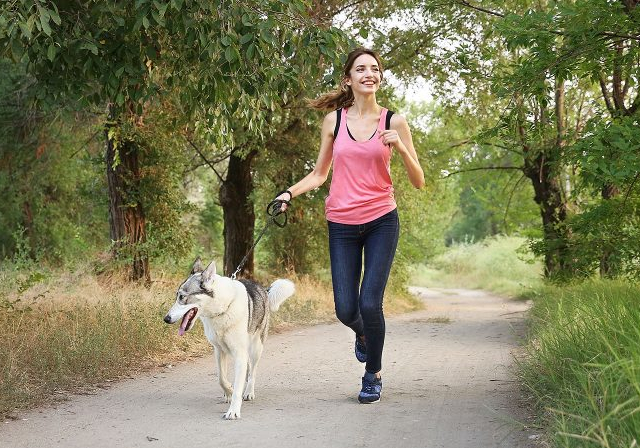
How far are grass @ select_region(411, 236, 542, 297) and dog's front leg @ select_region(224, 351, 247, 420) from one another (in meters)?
24.8

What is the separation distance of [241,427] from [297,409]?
73 cm

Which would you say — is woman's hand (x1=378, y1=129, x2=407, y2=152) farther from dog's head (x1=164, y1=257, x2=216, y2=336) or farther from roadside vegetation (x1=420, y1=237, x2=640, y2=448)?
roadside vegetation (x1=420, y1=237, x2=640, y2=448)

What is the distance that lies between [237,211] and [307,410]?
1262 cm

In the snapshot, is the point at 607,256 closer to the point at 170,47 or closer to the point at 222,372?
the point at 170,47

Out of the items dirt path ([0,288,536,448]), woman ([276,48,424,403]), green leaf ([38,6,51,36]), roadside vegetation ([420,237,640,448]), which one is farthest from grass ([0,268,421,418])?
roadside vegetation ([420,237,640,448])

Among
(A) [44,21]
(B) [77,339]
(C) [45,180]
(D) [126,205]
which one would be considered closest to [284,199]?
(A) [44,21]

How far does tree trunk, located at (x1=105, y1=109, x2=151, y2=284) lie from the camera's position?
14.8 m

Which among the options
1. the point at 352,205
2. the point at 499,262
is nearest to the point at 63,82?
the point at 352,205

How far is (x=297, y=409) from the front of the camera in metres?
6.10

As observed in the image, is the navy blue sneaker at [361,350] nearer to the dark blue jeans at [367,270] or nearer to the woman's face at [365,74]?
the dark blue jeans at [367,270]

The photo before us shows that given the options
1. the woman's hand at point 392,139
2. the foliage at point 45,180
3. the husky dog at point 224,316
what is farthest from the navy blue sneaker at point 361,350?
the foliage at point 45,180

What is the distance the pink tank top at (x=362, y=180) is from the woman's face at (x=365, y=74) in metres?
0.29

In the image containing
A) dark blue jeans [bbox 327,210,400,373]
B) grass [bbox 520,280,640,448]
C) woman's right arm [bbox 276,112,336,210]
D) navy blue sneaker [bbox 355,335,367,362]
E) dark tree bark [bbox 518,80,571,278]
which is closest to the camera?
grass [bbox 520,280,640,448]

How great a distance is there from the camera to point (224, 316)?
6.08 metres
